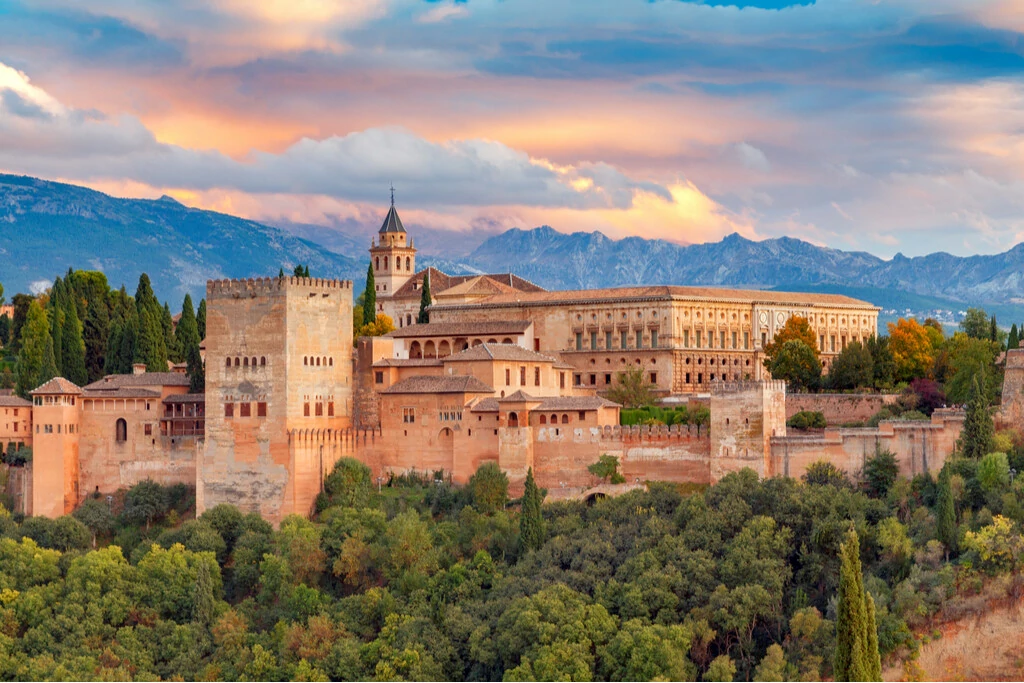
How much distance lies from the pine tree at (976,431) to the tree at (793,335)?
2235 cm

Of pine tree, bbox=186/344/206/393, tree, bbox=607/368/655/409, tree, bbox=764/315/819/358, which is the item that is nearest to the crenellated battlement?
Answer: pine tree, bbox=186/344/206/393

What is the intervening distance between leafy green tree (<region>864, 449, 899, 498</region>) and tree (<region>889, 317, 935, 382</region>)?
15.4 metres

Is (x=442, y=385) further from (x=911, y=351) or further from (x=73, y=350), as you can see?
(x=911, y=351)

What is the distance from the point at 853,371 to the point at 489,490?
1748cm

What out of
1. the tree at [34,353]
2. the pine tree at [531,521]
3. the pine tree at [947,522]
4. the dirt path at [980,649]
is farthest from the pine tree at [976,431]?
the tree at [34,353]

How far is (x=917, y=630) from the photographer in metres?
41.7

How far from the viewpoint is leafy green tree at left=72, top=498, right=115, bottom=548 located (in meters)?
55.3

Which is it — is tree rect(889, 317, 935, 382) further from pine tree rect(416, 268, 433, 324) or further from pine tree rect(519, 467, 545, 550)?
pine tree rect(416, 268, 433, 324)

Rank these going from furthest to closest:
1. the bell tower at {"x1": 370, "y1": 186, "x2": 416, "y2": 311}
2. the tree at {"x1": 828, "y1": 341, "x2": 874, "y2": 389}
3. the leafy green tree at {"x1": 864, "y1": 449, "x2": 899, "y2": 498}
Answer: the bell tower at {"x1": 370, "y1": 186, "x2": 416, "y2": 311}, the tree at {"x1": 828, "y1": 341, "x2": 874, "y2": 389}, the leafy green tree at {"x1": 864, "y1": 449, "x2": 899, "y2": 498}

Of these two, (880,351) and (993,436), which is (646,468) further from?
(880,351)

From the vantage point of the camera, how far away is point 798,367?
210 ft

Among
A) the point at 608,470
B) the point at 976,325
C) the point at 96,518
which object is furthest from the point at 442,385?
the point at 976,325

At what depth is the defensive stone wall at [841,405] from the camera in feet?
187

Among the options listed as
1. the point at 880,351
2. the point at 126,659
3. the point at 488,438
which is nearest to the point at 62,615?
the point at 126,659
